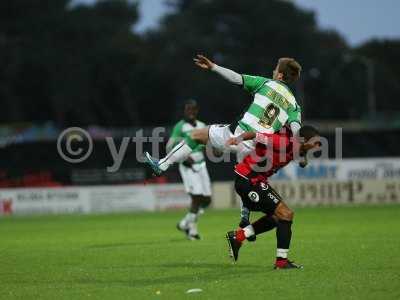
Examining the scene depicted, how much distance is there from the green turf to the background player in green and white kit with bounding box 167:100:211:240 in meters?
0.36

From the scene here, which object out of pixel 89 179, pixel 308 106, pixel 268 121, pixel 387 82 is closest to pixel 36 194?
pixel 89 179

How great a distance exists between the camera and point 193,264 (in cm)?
1473

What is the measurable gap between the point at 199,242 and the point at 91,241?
2.72 metres

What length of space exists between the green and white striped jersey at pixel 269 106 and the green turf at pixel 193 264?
2081 mm

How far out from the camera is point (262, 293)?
36.6 feet

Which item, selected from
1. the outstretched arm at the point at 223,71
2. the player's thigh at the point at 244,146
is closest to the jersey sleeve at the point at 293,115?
the player's thigh at the point at 244,146

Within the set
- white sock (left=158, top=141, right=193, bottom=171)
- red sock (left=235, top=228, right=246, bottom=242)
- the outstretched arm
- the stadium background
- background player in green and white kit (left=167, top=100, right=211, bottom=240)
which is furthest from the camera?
the stadium background

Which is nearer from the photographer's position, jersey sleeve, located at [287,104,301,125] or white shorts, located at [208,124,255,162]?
jersey sleeve, located at [287,104,301,125]

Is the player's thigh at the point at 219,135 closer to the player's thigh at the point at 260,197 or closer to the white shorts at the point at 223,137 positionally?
the white shorts at the point at 223,137

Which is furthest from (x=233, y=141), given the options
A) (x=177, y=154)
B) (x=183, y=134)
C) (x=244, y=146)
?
(x=183, y=134)

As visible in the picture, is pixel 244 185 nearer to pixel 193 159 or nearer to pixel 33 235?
pixel 193 159

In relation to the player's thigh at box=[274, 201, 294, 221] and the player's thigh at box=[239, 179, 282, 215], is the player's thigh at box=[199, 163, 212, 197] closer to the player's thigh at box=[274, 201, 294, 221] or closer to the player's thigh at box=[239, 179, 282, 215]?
the player's thigh at box=[239, 179, 282, 215]

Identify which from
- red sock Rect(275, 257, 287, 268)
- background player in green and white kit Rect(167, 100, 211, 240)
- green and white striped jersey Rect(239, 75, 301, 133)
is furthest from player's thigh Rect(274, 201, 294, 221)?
background player in green and white kit Rect(167, 100, 211, 240)

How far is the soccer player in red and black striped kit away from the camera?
13.4 meters
